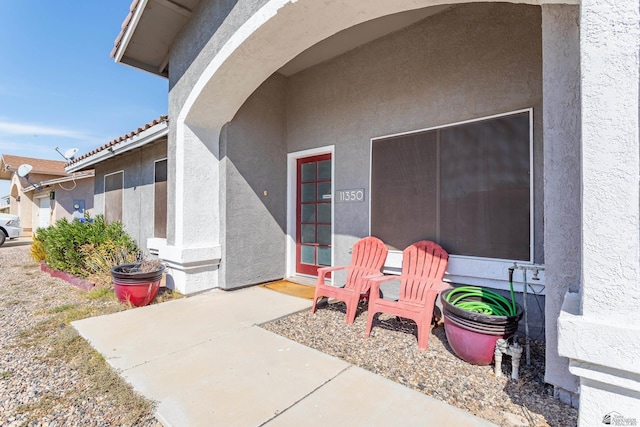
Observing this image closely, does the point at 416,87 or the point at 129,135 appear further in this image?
the point at 129,135

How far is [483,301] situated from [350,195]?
2.51 m

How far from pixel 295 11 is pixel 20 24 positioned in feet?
37.0

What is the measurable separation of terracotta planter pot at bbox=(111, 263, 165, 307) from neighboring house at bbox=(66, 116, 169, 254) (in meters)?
1.29

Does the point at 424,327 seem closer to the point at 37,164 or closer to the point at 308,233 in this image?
the point at 308,233

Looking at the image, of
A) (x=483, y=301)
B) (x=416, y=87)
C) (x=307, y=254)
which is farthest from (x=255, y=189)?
(x=483, y=301)

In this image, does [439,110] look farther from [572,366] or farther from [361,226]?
[572,366]

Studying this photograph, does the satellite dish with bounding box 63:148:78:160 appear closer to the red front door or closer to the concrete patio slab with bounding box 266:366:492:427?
the red front door

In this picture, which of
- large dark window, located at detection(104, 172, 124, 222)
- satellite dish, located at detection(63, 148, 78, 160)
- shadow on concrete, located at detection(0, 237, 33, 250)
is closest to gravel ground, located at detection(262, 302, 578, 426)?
large dark window, located at detection(104, 172, 124, 222)

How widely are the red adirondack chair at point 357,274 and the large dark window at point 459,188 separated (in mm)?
237

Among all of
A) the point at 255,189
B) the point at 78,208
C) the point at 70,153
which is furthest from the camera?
the point at 78,208

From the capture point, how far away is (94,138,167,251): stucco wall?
6.88 metres

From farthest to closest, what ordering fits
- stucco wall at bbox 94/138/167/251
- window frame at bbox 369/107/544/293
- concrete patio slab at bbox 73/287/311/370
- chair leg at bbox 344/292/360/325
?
stucco wall at bbox 94/138/167/251
chair leg at bbox 344/292/360/325
window frame at bbox 369/107/544/293
concrete patio slab at bbox 73/287/311/370

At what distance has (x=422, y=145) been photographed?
411 centimetres

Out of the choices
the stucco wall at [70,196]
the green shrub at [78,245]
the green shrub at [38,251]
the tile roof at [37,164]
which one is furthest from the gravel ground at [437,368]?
the tile roof at [37,164]
